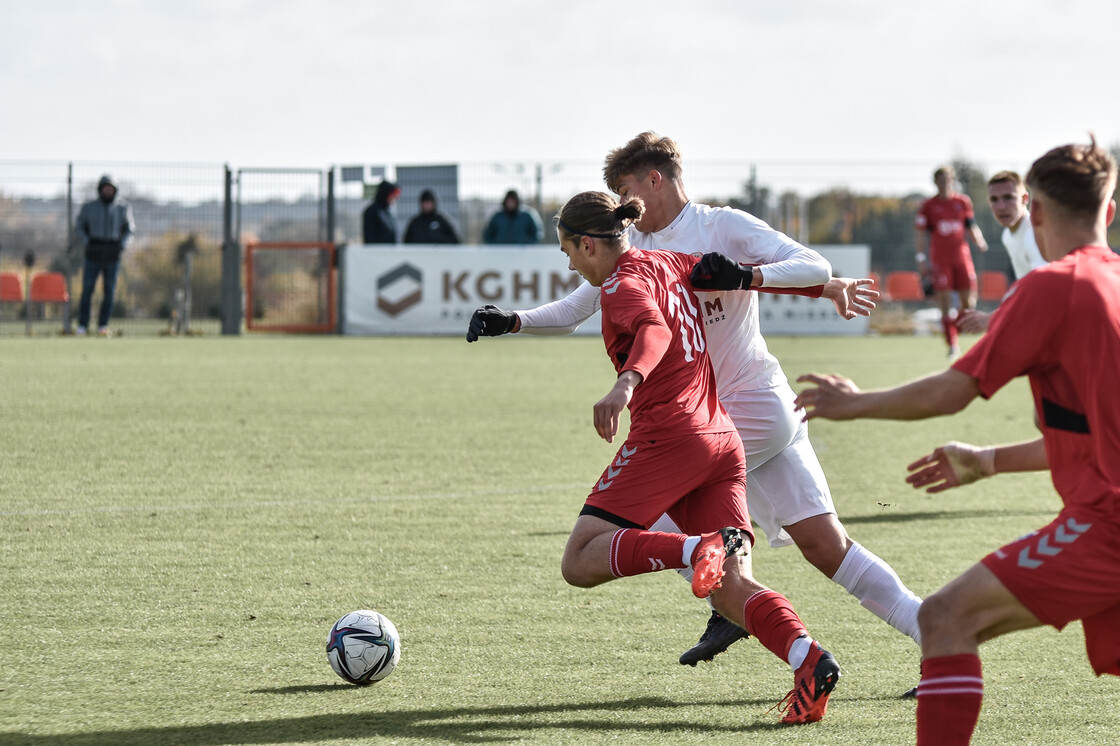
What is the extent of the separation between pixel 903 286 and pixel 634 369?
85.5 ft

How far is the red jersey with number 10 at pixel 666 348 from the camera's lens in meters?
3.96

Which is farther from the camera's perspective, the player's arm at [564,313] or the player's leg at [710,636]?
the player's arm at [564,313]

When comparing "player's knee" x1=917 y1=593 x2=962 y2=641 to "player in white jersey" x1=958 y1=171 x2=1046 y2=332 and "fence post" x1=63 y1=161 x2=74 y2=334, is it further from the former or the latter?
"fence post" x1=63 y1=161 x2=74 y2=334

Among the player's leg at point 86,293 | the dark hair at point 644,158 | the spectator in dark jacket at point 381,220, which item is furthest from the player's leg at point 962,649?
the spectator in dark jacket at point 381,220

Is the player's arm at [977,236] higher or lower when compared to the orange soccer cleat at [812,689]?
higher

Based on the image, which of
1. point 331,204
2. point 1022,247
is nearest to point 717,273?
point 1022,247

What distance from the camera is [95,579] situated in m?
5.57

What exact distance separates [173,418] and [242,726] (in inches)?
305

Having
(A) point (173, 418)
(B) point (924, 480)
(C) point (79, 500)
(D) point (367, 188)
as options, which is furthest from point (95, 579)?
(D) point (367, 188)

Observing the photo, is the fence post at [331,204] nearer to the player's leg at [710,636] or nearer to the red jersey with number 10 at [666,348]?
the player's leg at [710,636]

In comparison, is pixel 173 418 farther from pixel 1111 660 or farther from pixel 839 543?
pixel 1111 660

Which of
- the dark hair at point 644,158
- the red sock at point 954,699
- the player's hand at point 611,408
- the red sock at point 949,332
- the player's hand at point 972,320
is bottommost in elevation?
the red sock at point 954,699

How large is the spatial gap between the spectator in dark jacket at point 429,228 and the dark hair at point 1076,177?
69.7 feet

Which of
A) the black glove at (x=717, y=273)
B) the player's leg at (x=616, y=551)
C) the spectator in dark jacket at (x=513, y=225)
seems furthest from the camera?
the spectator in dark jacket at (x=513, y=225)
